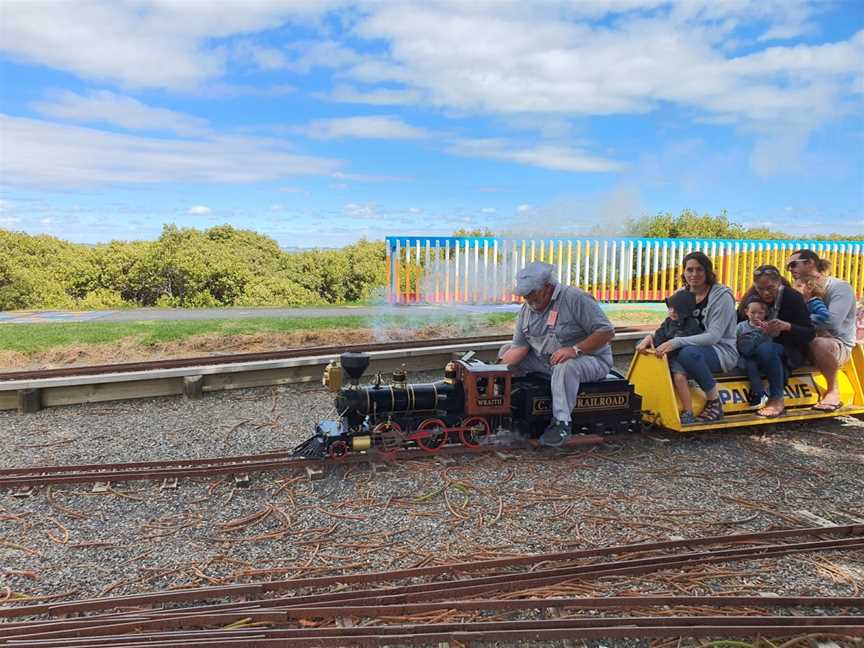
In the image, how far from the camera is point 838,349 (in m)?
6.13

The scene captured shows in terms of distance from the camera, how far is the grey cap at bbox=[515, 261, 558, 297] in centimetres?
518

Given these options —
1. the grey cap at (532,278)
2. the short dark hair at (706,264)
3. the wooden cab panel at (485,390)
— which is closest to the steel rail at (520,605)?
the wooden cab panel at (485,390)

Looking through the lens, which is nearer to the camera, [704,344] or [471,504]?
[471,504]

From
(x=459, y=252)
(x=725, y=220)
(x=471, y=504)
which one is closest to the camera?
(x=471, y=504)

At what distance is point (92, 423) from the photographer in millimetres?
6488

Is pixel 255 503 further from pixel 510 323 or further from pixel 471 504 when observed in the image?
pixel 510 323

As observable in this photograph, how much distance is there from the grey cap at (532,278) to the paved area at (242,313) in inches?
291

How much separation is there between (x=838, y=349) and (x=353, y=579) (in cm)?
542

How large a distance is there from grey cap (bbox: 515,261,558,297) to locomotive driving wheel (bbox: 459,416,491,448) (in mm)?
1171

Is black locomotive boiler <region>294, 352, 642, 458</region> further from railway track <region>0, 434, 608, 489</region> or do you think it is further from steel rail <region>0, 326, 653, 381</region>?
steel rail <region>0, 326, 653, 381</region>

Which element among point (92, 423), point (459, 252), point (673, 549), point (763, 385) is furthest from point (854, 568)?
point (459, 252)

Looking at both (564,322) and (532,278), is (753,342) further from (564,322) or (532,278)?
(532,278)

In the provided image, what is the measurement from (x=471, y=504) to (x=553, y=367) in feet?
5.26

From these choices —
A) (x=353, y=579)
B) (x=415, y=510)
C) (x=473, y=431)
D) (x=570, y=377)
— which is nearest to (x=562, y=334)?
(x=570, y=377)
